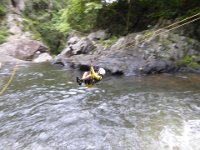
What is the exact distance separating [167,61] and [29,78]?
23.9ft

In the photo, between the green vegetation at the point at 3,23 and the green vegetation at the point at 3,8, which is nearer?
the green vegetation at the point at 3,23

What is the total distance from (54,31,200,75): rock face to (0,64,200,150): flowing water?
3.05ft

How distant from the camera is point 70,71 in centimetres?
1717

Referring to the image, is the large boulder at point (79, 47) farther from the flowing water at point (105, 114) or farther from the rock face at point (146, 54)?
the flowing water at point (105, 114)

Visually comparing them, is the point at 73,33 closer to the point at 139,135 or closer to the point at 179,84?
the point at 179,84

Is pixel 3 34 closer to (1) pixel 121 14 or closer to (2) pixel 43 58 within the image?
(2) pixel 43 58

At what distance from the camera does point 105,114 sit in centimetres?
933

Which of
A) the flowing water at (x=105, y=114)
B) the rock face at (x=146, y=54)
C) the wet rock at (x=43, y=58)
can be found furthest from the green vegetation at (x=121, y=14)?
the flowing water at (x=105, y=114)

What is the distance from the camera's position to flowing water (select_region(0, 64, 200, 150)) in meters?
7.34

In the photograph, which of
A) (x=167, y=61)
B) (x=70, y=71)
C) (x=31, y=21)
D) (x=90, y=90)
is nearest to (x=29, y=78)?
(x=70, y=71)

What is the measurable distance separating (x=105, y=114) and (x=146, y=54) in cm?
697

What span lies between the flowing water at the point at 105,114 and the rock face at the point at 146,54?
0.93 metres

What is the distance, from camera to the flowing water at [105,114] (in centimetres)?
734

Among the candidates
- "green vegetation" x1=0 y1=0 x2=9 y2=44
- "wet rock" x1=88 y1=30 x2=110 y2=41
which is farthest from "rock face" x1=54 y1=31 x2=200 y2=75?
"green vegetation" x1=0 y1=0 x2=9 y2=44
